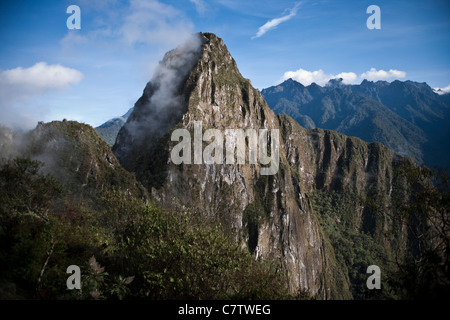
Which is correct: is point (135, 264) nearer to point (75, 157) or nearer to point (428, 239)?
point (428, 239)

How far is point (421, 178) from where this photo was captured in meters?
16.7

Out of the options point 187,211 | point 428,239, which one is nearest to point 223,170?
point 187,211

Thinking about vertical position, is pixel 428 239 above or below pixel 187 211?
below

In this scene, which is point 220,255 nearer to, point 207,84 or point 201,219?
point 201,219

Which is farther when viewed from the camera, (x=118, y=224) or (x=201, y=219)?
(x=118, y=224)

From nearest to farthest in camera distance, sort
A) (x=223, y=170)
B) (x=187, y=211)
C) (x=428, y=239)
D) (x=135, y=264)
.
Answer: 1. (x=428, y=239)
2. (x=135, y=264)
3. (x=187, y=211)
4. (x=223, y=170)

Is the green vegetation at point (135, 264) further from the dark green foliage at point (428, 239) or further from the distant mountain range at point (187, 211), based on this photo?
the dark green foliage at point (428, 239)

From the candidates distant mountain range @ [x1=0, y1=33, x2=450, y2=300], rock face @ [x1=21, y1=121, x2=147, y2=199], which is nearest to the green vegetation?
distant mountain range @ [x1=0, y1=33, x2=450, y2=300]

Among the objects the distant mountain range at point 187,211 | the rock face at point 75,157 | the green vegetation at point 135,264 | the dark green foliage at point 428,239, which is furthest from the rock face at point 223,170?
the dark green foliage at point 428,239

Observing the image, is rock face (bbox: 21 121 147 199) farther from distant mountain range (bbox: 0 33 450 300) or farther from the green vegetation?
the green vegetation

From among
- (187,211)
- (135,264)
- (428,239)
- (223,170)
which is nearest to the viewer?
(428,239)

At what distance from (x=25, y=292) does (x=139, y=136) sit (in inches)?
5617

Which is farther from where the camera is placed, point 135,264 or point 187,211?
A: point 187,211
